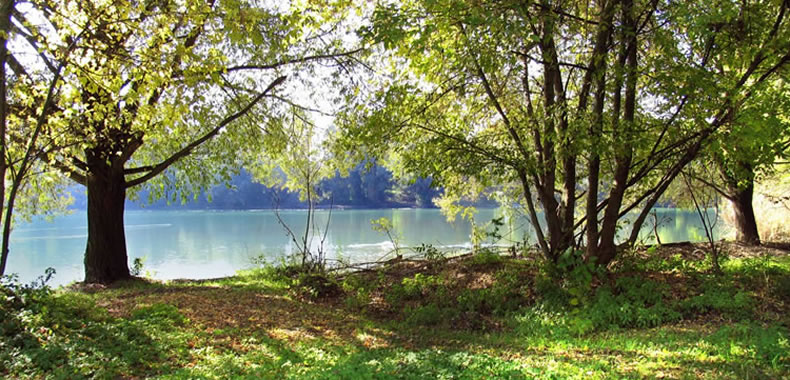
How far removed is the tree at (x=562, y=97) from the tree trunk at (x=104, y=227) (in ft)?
17.3

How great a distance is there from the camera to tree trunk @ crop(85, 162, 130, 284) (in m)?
9.03

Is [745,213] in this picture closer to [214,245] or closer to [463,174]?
[463,174]

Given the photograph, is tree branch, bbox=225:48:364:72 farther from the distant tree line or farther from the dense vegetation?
the distant tree line

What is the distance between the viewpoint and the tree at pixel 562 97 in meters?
5.21

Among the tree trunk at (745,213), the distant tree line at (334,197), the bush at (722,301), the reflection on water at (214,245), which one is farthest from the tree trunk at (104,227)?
the distant tree line at (334,197)

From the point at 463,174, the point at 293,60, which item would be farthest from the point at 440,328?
the point at 293,60

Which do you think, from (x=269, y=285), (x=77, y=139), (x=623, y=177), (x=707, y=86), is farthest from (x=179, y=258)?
(x=707, y=86)

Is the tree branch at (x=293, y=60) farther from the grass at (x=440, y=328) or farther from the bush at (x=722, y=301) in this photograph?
the bush at (x=722, y=301)

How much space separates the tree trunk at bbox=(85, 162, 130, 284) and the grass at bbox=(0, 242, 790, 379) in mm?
977

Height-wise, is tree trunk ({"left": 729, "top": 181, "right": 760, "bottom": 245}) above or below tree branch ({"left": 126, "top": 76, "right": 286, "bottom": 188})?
below

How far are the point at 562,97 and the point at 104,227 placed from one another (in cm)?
902

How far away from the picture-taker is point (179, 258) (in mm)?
21922

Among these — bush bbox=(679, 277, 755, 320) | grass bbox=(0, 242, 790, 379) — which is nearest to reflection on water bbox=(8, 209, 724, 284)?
grass bbox=(0, 242, 790, 379)

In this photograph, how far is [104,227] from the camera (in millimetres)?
9148
